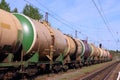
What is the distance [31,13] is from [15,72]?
75.2 m

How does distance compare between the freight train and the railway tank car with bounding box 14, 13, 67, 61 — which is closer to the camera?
the freight train

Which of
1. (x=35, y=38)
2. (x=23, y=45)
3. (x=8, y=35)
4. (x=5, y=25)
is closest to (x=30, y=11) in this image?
(x=35, y=38)

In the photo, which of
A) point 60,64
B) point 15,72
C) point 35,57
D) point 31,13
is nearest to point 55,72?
point 60,64

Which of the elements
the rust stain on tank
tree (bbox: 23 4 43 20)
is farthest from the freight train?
tree (bbox: 23 4 43 20)

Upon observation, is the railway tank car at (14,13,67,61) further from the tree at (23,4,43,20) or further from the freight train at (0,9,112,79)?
the tree at (23,4,43,20)

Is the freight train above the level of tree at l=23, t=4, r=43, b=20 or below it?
below

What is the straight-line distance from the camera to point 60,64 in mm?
30938

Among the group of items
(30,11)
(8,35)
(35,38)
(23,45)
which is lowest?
(23,45)

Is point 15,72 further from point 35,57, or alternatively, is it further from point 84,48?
point 84,48

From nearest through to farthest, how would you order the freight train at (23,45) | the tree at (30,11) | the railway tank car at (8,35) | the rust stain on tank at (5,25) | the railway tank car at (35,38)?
Result: the rust stain on tank at (5,25), the railway tank car at (8,35), the freight train at (23,45), the railway tank car at (35,38), the tree at (30,11)

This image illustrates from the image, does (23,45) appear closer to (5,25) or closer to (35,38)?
(35,38)

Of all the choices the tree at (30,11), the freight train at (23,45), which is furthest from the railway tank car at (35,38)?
the tree at (30,11)

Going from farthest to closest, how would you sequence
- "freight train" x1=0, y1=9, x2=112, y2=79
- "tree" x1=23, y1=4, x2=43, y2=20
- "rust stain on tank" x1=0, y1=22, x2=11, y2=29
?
"tree" x1=23, y1=4, x2=43, y2=20 < "freight train" x1=0, y1=9, x2=112, y2=79 < "rust stain on tank" x1=0, y1=22, x2=11, y2=29

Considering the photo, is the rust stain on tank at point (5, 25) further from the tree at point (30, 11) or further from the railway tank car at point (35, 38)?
the tree at point (30, 11)
